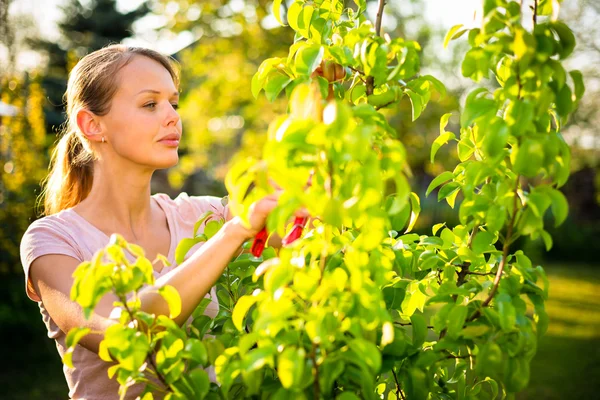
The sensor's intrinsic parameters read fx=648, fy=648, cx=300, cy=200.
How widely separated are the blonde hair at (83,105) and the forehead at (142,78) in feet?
0.09

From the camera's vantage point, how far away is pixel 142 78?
6.18ft

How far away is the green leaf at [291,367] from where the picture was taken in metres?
0.91

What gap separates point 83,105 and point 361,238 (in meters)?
1.33

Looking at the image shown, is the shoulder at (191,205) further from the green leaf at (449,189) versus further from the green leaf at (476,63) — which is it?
the green leaf at (476,63)

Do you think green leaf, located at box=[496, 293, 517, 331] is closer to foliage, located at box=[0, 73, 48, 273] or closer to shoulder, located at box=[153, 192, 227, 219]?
shoulder, located at box=[153, 192, 227, 219]

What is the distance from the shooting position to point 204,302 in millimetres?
1475

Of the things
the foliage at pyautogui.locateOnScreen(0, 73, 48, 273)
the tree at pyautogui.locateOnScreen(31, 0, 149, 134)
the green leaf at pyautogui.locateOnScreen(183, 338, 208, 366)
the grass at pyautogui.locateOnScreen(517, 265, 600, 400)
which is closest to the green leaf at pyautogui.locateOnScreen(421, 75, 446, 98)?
the green leaf at pyautogui.locateOnScreen(183, 338, 208, 366)

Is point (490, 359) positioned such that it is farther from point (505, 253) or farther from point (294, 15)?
point (294, 15)

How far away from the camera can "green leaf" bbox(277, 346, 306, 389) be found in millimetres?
912

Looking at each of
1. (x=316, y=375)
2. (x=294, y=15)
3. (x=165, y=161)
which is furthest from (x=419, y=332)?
(x=165, y=161)

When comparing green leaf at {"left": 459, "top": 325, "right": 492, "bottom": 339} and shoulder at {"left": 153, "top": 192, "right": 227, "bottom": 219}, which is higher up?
green leaf at {"left": 459, "top": 325, "right": 492, "bottom": 339}

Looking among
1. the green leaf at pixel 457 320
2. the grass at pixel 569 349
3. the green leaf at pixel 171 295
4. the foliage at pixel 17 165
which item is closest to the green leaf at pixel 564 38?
the green leaf at pixel 457 320

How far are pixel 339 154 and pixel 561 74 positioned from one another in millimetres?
411

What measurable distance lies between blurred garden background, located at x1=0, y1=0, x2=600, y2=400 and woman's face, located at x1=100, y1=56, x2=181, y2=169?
0.49 meters
